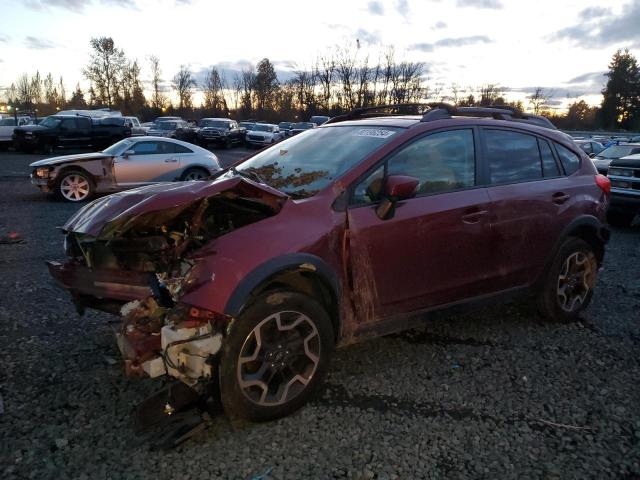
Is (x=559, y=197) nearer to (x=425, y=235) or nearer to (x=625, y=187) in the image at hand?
(x=425, y=235)

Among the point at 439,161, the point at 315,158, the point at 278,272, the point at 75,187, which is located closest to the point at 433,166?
the point at 439,161

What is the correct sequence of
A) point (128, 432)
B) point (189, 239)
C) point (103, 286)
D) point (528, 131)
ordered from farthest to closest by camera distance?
point (528, 131), point (103, 286), point (189, 239), point (128, 432)

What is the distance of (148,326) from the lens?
9.70ft

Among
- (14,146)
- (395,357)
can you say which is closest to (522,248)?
(395,357)

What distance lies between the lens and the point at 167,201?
2.90 metres

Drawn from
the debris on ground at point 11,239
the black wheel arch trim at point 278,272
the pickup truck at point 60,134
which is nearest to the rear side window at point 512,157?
the black wheel arch trim at point 278,272

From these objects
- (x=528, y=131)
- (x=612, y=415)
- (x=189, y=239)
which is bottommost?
(x=612, y=415)

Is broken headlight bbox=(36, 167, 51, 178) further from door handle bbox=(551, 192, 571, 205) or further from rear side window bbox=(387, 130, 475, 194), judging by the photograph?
door handle bbox=(551, 192, 571, 205)

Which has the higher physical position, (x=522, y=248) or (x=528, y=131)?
(x=528, y=131)

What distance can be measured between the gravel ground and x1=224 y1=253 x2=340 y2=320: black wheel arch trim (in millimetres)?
757

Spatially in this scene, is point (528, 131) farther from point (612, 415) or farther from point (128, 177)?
point (128, 177)

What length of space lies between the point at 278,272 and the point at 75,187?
9933mm

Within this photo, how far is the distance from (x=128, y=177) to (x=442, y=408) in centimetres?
1028

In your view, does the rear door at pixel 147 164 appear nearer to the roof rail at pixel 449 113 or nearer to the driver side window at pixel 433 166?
the roof rail at pixel 449 113
